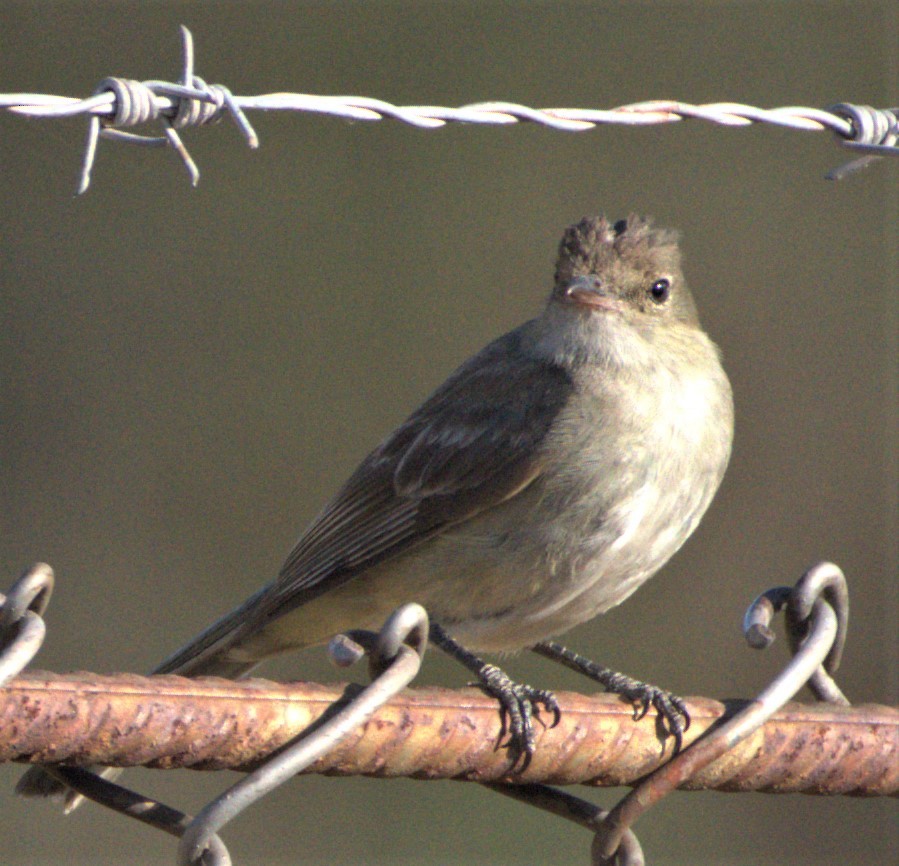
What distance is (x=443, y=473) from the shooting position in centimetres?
405

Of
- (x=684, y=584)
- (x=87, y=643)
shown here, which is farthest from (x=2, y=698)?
(x=684, y=584)

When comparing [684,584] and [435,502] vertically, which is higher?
[435,502]

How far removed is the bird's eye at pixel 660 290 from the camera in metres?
4.21

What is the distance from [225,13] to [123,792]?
20.6ft

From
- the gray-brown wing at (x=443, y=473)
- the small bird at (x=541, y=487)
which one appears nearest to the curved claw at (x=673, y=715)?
the small bird at (x=541, y=487)

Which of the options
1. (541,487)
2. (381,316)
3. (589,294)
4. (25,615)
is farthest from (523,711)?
(381,316)

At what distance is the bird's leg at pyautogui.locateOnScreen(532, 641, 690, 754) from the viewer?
2359 mm

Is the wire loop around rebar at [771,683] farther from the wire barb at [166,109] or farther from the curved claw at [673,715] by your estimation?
the wire barb at [166,109]

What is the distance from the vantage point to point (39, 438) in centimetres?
741

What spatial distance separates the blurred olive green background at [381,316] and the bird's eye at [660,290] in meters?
3.24

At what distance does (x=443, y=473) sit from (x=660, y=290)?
75cm

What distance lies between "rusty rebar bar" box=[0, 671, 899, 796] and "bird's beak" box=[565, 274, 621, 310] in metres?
1.74

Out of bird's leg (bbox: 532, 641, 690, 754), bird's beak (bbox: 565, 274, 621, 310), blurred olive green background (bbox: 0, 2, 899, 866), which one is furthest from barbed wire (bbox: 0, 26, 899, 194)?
blurred olive green background (bbox: 0, 2, 899, 866)

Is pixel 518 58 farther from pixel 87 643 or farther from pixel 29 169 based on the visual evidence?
pixel 87 643
